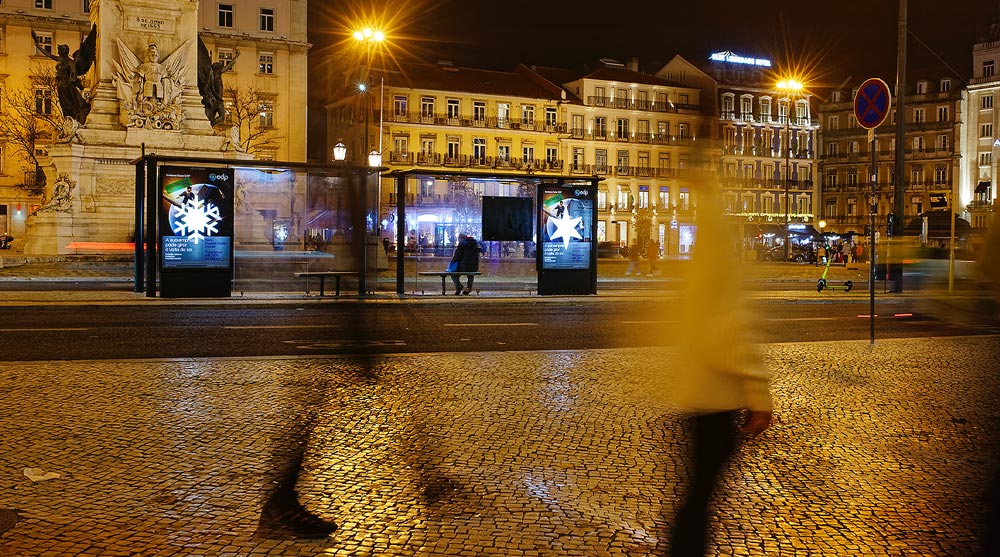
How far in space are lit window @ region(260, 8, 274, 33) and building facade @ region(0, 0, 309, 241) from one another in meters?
0.08

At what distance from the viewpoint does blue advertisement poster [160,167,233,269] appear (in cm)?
2227

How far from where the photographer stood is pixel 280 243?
2459 cm

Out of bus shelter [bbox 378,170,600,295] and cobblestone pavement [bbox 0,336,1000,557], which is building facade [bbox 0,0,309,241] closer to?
bus shelter [bbox 378,170,600,295]

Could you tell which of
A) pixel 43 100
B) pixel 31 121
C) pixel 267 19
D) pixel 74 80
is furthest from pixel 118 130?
pixel 267 19

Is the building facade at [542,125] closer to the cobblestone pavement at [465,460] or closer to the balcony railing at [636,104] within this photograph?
the balcony railing at [636,104]

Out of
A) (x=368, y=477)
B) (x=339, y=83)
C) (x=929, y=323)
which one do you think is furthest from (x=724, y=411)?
(x=339, y=83)

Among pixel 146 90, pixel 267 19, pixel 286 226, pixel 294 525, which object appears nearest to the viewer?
pixel 294 525

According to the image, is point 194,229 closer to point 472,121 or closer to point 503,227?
point 503,227

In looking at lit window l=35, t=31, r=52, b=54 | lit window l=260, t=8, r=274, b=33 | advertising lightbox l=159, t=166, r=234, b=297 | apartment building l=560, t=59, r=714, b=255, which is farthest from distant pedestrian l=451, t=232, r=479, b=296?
apartment building l=560, t=59, r=714, b=255

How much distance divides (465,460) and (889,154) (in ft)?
371

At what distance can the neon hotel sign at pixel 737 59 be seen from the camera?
4154 inches

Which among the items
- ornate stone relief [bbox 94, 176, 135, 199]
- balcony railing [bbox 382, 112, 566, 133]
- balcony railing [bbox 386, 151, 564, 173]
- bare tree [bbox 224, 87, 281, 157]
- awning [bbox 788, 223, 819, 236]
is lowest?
awning [bbox 788, 223, 819, 236]

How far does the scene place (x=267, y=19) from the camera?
81.6 m

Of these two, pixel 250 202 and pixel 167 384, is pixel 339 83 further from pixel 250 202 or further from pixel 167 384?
pixel 167 384
